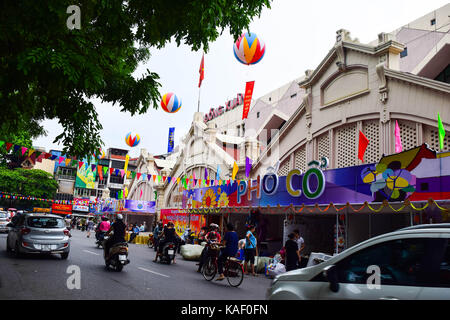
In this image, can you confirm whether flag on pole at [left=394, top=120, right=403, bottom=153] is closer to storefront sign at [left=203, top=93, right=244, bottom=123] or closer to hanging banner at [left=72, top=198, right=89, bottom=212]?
storefront sign at [left=203, top=93, right=244, bottom=123]

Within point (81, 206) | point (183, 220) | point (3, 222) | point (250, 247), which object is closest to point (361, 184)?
point (250, 247)

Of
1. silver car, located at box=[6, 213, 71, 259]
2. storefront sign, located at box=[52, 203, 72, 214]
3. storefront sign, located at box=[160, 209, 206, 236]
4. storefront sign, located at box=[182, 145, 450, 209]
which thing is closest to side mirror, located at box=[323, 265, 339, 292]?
storefront sign, located at box=[182, 145, 450, 209]

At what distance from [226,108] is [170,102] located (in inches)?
1048

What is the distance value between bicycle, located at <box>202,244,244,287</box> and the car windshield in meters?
5.85

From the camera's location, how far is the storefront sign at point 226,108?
151 feet

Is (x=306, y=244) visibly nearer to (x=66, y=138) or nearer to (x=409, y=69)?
(x=66, y=138)

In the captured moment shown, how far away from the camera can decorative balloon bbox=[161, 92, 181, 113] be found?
2272cm

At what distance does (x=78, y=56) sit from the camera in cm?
533

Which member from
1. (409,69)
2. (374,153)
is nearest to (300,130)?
(374,153)

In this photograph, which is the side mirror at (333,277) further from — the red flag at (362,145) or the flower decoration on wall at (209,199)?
the flower decoration on wall at (209,199)

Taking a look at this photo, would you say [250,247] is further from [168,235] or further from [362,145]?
[362,145]

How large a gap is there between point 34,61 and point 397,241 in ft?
15.8

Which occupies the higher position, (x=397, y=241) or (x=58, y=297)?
(x=397, y=241)

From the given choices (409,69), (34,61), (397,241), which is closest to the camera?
(397,241)
